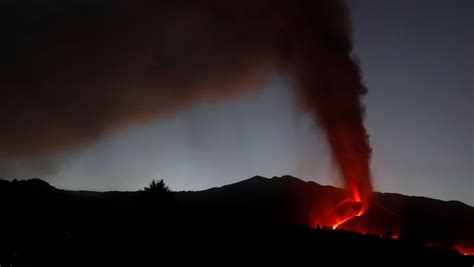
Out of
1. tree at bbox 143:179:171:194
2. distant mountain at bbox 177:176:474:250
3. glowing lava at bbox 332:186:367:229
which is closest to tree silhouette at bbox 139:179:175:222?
tree at bbox 143:179:171:194

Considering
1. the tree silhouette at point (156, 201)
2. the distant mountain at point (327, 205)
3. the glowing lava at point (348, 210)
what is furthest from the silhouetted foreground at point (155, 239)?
the glowing lava at point (348, 210)

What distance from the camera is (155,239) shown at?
1384 inches

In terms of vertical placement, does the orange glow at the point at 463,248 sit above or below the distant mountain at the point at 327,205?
below

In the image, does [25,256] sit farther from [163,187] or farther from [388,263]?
[388,263]

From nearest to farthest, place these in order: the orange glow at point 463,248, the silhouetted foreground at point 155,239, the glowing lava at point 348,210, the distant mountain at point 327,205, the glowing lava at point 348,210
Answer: the silhouetted foreground at point 155,239
the orange glow at point 463,248
the distant mountain at point 327,205
the glowing lava at point 348,210
the glowing lava at point 348,210

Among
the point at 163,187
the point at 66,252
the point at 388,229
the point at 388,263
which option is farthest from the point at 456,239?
the point at 66,252

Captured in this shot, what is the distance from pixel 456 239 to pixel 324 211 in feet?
65.8

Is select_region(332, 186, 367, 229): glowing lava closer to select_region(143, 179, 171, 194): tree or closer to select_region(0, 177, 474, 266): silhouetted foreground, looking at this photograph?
select_region(0, 177, 474, 266): silhouetted foreground

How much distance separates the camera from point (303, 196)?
108 metres

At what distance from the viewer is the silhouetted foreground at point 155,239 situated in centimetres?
3316

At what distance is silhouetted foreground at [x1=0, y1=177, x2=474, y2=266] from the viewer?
3316 centimetres

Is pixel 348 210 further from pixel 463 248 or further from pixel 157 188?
pixel 157 188

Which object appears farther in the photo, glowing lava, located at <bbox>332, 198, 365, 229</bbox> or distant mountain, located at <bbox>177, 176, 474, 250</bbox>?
glowing lava, located at <bbox>332, 198, 365, 229</bbox>

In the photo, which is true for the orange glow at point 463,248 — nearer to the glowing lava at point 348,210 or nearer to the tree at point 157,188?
the glowing lava at point 348,210
